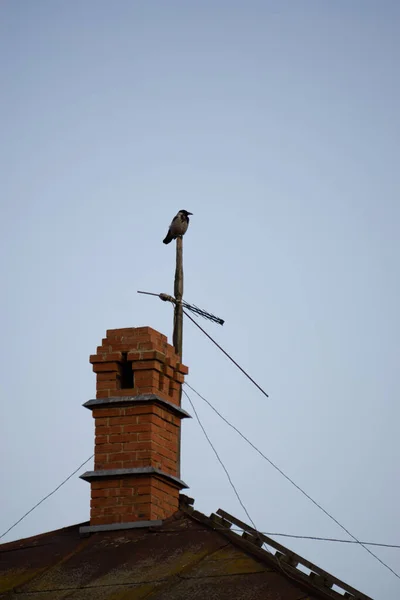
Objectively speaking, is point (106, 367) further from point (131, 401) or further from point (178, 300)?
point (178, 300)

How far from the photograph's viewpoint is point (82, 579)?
12.2 m

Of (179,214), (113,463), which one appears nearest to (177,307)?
(179,214)

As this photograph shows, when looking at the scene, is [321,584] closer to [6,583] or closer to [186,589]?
[186,589]

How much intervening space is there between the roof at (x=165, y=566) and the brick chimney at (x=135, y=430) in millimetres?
246

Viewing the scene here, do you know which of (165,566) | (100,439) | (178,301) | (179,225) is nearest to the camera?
(165,566)

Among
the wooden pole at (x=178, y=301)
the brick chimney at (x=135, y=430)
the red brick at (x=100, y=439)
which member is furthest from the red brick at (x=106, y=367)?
the wooden pole at (x=178, y=301)

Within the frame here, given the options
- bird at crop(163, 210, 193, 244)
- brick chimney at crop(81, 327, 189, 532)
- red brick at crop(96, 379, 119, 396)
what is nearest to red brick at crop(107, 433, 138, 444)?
brick chimney at crop(81, 327, 189, 532)

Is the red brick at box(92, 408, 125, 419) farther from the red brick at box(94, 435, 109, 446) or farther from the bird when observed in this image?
the bird

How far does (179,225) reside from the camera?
675 inches

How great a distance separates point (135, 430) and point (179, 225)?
4437 millimetres

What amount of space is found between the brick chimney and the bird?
127 inches

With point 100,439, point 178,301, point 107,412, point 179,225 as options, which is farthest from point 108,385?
point 179,225

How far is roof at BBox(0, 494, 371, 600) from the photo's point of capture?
440 inches

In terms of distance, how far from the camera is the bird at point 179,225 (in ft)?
56.3
